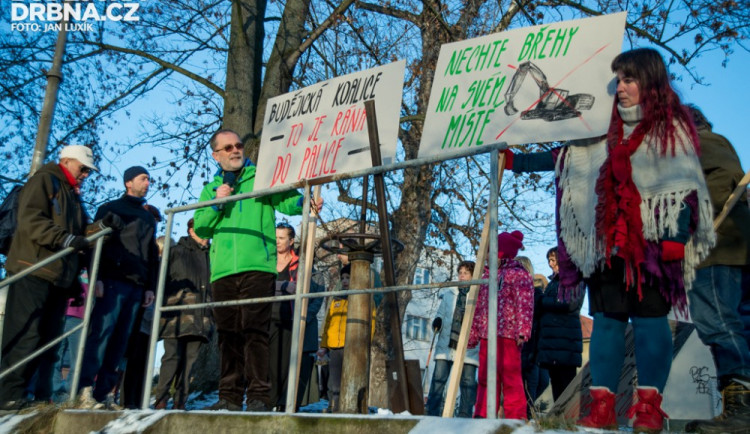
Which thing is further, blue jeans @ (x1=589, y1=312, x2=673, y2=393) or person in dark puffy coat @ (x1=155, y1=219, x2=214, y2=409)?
person in dark puffy coat @ (x1=155, y1=219, x2=214, y2=409)

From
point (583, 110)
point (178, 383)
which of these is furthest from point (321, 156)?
point (178, 383)

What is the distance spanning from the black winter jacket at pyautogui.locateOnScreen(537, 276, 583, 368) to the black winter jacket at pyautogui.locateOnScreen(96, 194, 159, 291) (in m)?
3.28

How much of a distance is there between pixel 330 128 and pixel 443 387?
315 cm

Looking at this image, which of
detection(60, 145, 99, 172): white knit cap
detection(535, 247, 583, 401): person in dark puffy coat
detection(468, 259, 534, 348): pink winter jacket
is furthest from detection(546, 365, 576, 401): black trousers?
detection(60, 145, 99, 172): white knit cap

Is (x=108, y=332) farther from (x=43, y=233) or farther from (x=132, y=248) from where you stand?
(x=43, y=233)

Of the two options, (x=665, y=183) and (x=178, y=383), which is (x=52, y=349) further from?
(x=665, y=183)

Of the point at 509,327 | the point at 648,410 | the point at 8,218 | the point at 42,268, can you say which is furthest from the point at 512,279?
the point at 8,218

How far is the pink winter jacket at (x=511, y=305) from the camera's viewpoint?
5363mm

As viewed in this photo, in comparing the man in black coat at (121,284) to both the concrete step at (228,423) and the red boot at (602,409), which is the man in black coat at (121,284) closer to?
the concrete step at (228,423)

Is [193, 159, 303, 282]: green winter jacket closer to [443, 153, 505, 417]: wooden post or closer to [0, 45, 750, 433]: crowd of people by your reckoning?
[0, 45, 750, 433]: crowd of people

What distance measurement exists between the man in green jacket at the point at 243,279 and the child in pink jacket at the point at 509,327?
1.50 m

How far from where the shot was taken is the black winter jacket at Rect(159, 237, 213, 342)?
6512 mm

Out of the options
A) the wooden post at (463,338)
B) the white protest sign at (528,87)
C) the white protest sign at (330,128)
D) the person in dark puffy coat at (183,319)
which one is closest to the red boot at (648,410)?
the wooden post at (463,338)

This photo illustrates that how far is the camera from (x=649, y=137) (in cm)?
335
